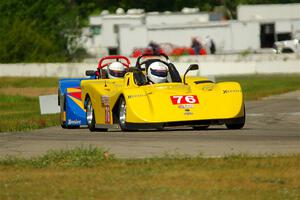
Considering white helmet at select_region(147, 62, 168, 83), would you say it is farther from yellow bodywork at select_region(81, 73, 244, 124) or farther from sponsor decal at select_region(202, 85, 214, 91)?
sponsor decal at select_region(202, 85, 214, 91)

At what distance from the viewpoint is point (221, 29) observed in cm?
7438

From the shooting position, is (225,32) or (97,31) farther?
(97,31)

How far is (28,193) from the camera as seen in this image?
12016mm

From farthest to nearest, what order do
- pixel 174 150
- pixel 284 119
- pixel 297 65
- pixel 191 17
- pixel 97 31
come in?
pixel 97 31 → pixel 191 17 → pixel 297 65 → pixel 284 119 → pixel 174 150

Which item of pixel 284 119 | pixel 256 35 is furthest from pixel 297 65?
pixel 284 119

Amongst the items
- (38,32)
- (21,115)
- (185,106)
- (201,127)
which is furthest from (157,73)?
(38,32)

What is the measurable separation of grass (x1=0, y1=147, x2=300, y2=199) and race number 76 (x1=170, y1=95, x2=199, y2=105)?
493cm

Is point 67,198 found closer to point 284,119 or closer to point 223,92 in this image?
point 223,92

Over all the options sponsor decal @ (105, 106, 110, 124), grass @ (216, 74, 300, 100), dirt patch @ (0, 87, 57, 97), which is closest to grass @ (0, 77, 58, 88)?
dirt patch @ (0, 87, 57, 97)

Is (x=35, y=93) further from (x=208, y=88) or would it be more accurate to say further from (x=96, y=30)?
(x=96, y=30)

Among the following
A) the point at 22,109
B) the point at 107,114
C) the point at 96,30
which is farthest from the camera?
the point at 96,30

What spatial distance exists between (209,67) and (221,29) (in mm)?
19484

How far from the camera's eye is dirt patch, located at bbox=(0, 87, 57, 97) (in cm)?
4601

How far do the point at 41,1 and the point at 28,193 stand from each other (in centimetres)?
6692
